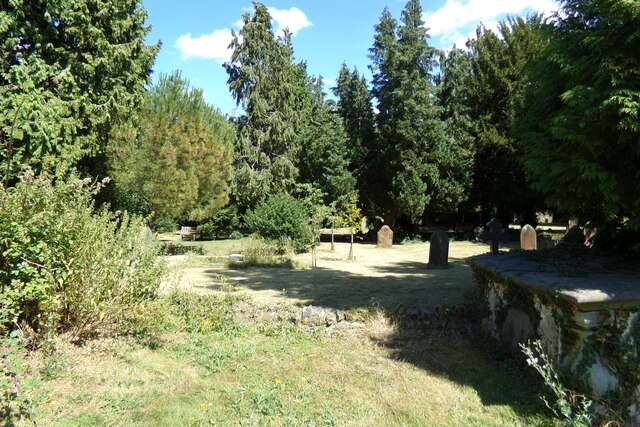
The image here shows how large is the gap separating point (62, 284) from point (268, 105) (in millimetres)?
23518

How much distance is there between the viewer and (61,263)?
4.75 metres

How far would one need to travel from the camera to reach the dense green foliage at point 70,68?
12.4 metres

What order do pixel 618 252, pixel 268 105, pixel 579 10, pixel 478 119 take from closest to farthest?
pixel 579 10 → pixel 618 252 → pixel 478 119 → pixel 268 105

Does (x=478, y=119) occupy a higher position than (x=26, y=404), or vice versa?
(x=478, y=119)

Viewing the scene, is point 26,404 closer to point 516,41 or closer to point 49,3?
point 49,3

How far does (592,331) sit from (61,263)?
5540mm

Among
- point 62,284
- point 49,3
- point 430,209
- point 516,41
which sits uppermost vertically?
point 516,41

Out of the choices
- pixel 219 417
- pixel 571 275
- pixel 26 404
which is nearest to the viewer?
pixel 26 404

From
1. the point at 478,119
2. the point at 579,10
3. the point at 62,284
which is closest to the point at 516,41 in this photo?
the point at 478,119

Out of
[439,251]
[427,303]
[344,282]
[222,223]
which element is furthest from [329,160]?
[427,303]

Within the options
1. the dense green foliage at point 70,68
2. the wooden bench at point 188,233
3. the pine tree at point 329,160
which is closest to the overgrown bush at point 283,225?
the dense green foliage at point 70,68

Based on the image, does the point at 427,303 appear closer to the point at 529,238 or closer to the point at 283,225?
the point at 529,238

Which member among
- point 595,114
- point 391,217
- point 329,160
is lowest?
point 391,217

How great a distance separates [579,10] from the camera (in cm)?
491
